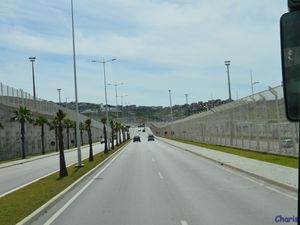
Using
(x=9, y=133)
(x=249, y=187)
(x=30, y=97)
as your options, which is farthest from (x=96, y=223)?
(x=30, y=97)

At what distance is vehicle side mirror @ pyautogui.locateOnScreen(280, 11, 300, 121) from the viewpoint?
3.52 meters

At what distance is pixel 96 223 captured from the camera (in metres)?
11.9

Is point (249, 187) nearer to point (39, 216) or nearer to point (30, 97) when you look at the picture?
point (39, 216)

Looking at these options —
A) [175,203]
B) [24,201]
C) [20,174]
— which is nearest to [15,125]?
[20,174]

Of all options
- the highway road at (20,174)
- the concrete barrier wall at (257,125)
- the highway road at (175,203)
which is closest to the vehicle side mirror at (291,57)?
the highway road at (175,203)

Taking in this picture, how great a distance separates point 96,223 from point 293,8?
9.07m

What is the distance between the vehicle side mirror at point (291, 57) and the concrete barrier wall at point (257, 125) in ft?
76.3

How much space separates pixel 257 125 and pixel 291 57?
3851cm

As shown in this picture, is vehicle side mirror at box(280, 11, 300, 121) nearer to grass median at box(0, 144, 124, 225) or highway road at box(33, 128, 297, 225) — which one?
highway road at box(33, 128, 297, 225)

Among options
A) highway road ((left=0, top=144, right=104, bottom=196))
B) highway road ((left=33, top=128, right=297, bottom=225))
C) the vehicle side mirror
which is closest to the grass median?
highway road ((left=33, top=128, right=297, bottom=225))

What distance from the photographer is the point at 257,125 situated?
1630 inches

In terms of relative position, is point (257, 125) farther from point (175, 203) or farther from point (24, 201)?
point (24, 201)

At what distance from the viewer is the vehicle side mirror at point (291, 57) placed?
352 cm

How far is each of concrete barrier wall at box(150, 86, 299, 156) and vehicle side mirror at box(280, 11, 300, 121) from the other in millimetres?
23256
